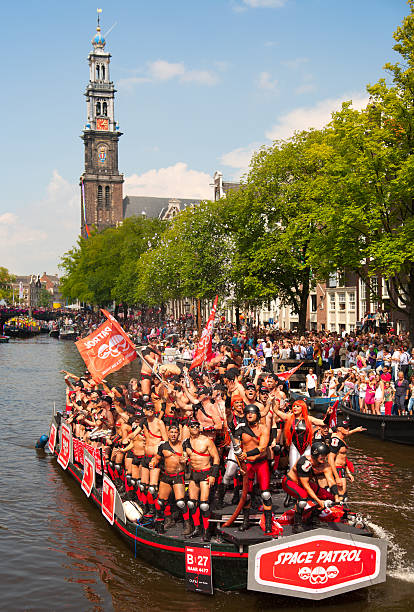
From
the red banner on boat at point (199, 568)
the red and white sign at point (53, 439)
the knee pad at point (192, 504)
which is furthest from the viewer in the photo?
the red and white sign at point (53, 439)

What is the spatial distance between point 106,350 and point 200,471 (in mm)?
7771

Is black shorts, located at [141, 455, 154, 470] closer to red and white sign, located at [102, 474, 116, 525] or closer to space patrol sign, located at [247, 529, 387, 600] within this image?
red and white sign, located at [102, 474, 116, 525]

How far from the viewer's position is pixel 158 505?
13.0 m

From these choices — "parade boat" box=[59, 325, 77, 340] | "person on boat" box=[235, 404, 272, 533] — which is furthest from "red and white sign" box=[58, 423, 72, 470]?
"parade boat" box=[59, 325, 77, 340]

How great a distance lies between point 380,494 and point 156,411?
21.6 ft

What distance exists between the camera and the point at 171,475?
12.7 meters

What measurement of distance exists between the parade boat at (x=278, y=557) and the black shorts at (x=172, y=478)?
2.81 ft

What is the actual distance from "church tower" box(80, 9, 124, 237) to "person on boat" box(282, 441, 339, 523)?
135546 millimetres

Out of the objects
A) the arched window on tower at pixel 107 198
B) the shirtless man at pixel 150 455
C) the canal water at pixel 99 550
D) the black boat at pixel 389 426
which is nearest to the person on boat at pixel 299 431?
the canal water at pixel 99 550

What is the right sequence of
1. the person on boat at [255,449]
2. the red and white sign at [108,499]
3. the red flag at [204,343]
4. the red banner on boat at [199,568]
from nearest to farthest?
the person on boat at [255,449]
the red banner on boat at [199,568]
the red and white sign at [108,499]
the red flag at [204,343]

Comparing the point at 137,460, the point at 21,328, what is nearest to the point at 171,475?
the point at 137,460

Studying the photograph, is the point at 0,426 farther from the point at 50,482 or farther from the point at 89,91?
the point at 89,91

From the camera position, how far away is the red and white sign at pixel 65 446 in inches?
790

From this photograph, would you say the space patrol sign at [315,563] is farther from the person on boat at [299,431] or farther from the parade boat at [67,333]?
the parade boat at [67,333]
